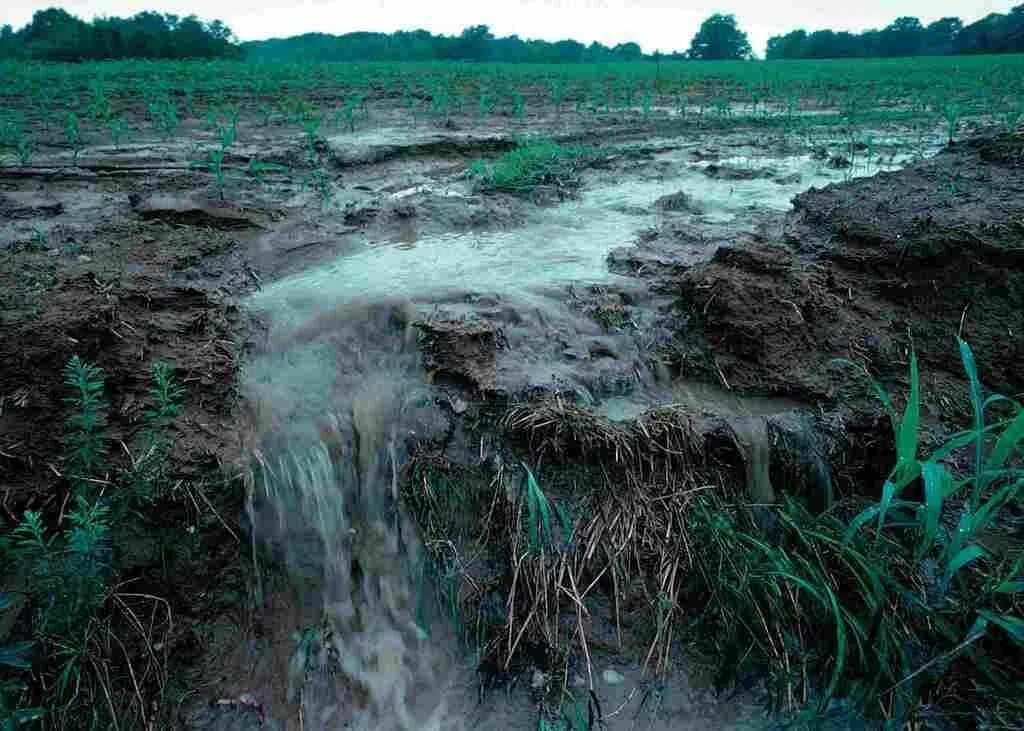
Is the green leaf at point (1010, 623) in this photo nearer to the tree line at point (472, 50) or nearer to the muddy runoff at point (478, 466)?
the muddy runoff at point (478, 466)

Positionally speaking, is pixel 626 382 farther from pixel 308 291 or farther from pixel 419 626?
pixel 308 291

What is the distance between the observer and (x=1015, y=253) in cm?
290

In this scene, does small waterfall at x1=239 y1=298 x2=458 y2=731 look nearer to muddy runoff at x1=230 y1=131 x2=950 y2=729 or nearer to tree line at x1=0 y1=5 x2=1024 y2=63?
muddy runoff at x1=230 y1=131 x2=950 y2=729

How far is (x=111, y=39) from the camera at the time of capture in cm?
2834

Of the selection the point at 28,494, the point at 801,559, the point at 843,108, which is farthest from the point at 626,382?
the point at 843,108

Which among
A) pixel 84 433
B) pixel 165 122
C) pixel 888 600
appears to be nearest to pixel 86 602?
pixel 84 433

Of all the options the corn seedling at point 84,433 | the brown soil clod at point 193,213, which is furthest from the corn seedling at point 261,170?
the corn seedling at point 84,433

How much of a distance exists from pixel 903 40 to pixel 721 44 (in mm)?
14304

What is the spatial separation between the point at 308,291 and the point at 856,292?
2.80 meters

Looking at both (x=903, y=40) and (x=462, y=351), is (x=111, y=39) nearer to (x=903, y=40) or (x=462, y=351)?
(x=462, y=351)

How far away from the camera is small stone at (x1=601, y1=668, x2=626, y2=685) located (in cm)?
211

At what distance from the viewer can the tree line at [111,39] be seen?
92.4 feet

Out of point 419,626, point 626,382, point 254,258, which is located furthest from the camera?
point 254,258

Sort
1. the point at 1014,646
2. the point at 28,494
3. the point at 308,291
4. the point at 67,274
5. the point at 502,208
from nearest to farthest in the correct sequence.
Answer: the point at 1014,646, the point at 28,494, the point at 67,274, the point at 308,291, the point at 502,208
